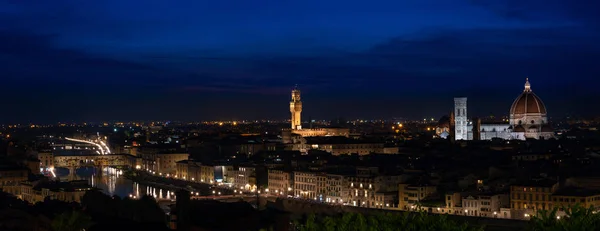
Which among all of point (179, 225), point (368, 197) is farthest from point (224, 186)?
point (179, 225)

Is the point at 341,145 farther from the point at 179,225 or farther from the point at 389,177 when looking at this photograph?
the point at 179,225

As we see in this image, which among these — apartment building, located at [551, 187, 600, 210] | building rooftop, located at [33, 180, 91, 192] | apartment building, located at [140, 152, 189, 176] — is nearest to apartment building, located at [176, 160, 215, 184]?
apartment building, located at [140, 152, 189, 176]

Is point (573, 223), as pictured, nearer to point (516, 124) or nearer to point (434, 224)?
point (434, 224)

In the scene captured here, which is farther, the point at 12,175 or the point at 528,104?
the point at 528,104

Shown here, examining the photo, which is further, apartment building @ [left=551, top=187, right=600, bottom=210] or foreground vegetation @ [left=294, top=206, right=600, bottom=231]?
apartment building @ [left=551, top=187, right=600, bottom=210]

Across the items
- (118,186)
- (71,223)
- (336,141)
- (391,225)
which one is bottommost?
(118,186)

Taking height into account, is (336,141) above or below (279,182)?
above

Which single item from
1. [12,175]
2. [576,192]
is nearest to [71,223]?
[576,192]

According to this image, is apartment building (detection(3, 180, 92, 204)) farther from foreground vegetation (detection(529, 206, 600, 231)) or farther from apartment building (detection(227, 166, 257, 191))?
foreground vegetation (detection(529, 206, 600, 231))

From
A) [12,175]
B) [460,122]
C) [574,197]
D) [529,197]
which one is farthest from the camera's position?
[460,122]
